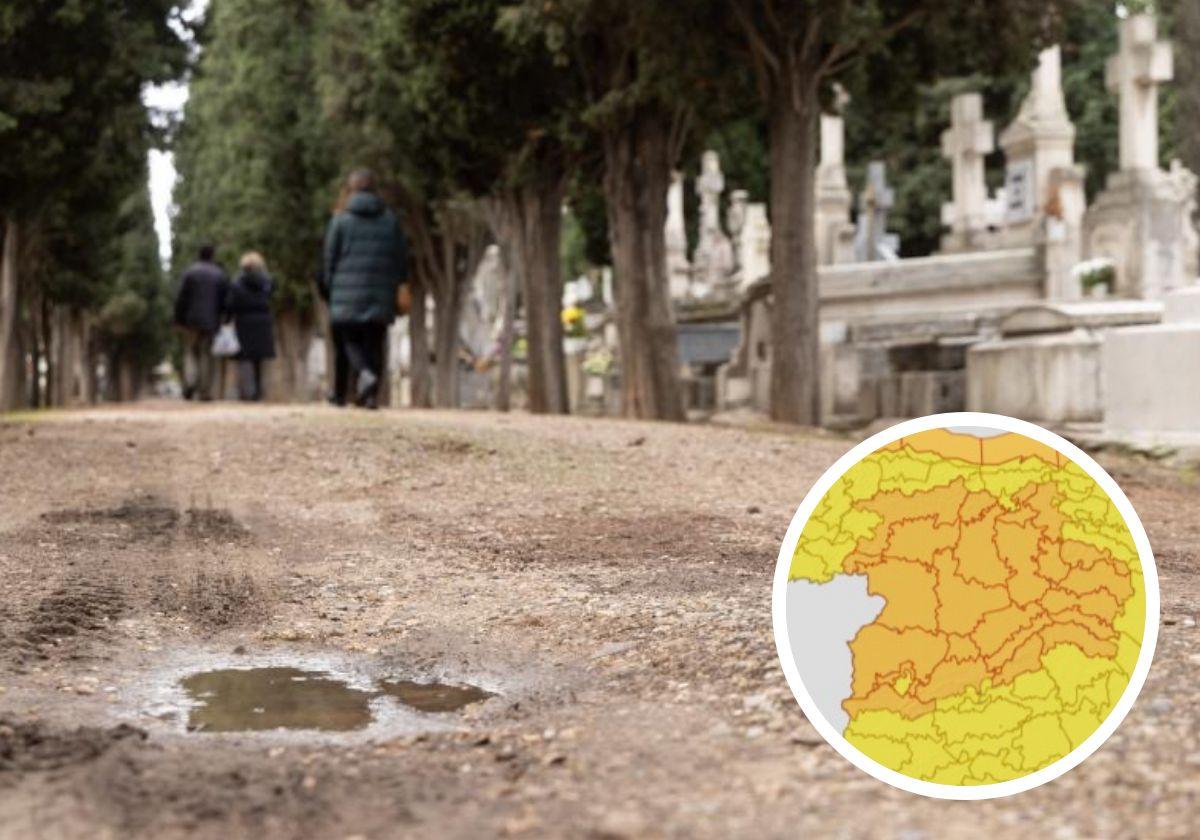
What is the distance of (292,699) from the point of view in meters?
5.16

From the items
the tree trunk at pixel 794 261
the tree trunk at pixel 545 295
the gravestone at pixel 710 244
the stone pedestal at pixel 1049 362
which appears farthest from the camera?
the gravestone at pixel 710 244

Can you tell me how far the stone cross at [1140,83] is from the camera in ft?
90.9

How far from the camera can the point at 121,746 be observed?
436 cm

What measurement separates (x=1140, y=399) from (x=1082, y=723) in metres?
10.4

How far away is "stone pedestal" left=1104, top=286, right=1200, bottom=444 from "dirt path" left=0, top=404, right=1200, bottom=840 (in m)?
1.02

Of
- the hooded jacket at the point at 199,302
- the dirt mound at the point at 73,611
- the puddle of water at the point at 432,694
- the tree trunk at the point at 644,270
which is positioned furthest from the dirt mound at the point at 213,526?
the hooded jacket at the point at 199,302

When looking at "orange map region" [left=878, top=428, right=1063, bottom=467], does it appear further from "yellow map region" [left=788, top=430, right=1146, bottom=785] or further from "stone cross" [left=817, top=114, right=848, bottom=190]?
"stone cross" [left=817, top=114, right=848, bottom=190]

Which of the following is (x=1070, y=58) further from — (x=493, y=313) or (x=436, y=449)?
(x=436, y=449)

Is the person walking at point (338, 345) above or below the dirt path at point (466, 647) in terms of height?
above

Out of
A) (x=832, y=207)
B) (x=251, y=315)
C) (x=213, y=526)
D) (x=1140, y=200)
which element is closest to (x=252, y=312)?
(x=251, y=315)

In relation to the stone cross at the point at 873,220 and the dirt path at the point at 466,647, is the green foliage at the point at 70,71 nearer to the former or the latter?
the dirt path at the point at 466,647

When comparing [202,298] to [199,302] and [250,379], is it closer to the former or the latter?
[199,302]

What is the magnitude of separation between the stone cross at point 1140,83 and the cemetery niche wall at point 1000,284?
0.02 meters

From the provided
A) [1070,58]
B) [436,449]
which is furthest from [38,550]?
[1070,58]
